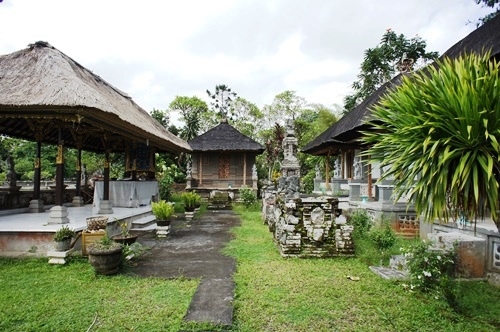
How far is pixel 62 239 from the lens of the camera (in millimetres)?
5676

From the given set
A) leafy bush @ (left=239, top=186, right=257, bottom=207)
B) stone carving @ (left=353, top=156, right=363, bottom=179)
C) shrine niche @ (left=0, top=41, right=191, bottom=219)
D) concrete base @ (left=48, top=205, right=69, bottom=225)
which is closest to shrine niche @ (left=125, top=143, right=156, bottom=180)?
shrine niche @ (left=0, top=41, right=191, bottom=219)

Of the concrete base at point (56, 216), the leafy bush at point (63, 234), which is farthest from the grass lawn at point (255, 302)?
the concrete base at point (56, 216)

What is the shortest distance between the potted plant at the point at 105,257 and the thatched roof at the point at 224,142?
14.5m

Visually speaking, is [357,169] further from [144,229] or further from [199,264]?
[199,264]

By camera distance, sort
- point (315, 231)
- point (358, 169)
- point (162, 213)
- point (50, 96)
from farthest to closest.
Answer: point (358, 169), point (162, 213), point (315, 231), point (50, 96)

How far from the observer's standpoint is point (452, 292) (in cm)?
383

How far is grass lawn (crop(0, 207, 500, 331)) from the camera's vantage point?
3400 millimetres

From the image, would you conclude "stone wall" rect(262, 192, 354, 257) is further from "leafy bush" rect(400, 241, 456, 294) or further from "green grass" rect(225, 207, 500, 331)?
"leafy bush" rect(400, 241, 456, 294)

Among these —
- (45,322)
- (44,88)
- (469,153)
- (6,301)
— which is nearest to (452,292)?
(469,153)

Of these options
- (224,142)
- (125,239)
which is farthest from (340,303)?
(224,142)

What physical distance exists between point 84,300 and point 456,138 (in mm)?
4880

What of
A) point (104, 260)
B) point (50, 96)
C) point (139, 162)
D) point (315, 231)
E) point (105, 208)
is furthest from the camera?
point (139, 162)

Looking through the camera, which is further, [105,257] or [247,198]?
[247,198]

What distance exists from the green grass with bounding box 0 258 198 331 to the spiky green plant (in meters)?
3.17
